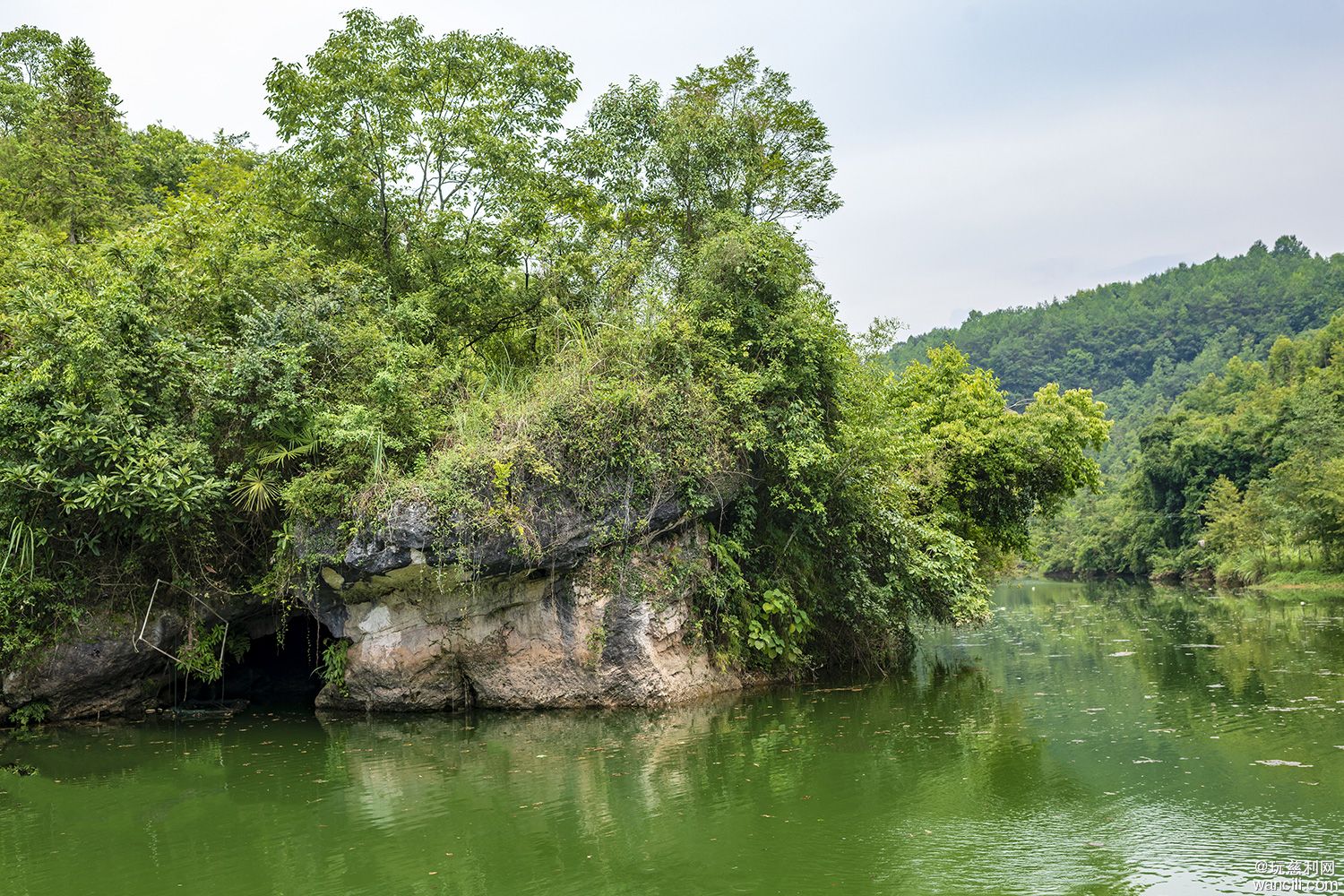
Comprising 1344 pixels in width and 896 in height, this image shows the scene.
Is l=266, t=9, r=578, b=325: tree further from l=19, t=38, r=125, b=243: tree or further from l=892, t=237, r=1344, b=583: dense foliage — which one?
l=892, t=237, r=1344, b=583: dense foliage

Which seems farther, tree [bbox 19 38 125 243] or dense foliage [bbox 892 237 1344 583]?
dense foliage [bbox 892 237 1344 583]

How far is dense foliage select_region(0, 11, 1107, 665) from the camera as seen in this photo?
50.0ft

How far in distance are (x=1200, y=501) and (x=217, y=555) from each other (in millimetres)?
55541

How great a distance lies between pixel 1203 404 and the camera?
79500 millimetres

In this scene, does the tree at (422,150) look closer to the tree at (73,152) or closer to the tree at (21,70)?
the tree at (73,152)

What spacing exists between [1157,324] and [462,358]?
128 m

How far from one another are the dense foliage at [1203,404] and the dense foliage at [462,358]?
93.8 feet

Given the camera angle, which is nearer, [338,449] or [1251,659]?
[338,449]

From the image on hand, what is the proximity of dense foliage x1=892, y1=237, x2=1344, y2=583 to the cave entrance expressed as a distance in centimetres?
3639

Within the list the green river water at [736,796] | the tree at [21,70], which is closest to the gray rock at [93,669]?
the green river water at [736,796]

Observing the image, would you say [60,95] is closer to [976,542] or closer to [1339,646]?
[976,542]

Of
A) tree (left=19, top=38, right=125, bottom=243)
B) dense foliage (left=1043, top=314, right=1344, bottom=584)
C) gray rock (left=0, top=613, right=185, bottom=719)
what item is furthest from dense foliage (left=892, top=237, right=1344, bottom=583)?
tree (left=19, top=38, right=125, bottom=243)

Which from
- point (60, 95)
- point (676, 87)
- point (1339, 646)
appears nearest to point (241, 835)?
point (676, 87)

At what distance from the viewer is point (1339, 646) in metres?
19.3
